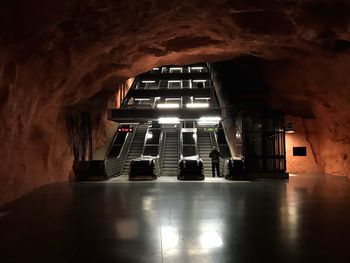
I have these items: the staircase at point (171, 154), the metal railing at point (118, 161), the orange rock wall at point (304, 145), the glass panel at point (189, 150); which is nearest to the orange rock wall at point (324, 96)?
the orange rock wall at point (304, 145)

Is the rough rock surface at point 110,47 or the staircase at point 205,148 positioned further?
the staircase at point 205,148

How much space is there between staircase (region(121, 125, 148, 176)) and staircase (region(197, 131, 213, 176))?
3806mm

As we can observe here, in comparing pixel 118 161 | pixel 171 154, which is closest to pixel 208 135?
pixel 171 154

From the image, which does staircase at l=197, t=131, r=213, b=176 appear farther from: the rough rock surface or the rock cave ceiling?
the rock cave ceiling

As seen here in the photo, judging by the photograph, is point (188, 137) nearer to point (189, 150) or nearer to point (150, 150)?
point (189, 150)

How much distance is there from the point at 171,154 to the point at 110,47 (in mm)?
11192

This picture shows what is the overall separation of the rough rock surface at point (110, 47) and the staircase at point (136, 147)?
14.4 feet

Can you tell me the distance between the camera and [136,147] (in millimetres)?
21094

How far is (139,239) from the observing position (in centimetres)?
486

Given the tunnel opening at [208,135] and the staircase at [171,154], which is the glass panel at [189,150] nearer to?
the tunnel opening at [208,135]

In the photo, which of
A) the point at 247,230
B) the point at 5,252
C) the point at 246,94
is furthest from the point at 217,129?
the point at 5,252

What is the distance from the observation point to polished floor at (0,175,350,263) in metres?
4.15

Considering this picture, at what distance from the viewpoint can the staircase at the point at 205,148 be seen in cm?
1836

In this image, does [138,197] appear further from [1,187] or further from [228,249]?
[228,249]
